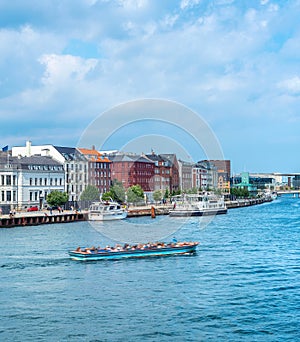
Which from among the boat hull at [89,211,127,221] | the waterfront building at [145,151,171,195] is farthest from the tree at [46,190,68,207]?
the waterfront building at [145,151,171,195]

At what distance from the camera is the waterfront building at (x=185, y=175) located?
5955 inches

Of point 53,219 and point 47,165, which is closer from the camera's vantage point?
point 53,219

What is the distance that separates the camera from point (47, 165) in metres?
113

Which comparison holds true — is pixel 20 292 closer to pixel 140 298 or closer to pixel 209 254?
pixel 140 298

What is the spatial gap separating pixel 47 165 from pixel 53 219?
27438 mm

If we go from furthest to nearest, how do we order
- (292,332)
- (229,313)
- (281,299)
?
(281,299) → (229,313) → (292,332)

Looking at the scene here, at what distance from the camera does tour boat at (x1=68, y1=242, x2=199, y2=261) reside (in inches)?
1775

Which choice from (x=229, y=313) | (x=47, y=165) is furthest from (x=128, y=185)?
(x=229, y=313)

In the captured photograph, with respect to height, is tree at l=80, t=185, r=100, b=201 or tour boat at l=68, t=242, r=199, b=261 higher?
tree at l=80, t=185, r=100, b=201

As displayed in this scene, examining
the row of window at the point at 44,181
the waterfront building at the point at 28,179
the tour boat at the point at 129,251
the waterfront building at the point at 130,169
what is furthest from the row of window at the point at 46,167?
the tour boat at the point at 129,251

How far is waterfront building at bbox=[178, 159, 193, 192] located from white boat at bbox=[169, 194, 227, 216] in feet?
94.9

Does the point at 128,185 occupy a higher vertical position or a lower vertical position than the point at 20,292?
higher

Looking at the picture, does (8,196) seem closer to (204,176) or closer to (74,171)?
(74,171)

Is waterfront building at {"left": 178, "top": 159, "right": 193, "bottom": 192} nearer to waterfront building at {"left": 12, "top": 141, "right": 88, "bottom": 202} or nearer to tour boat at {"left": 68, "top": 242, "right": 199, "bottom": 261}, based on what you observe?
waterfront building at {"left": 12, "top": 141, "right": 88, "bottom": 202}
